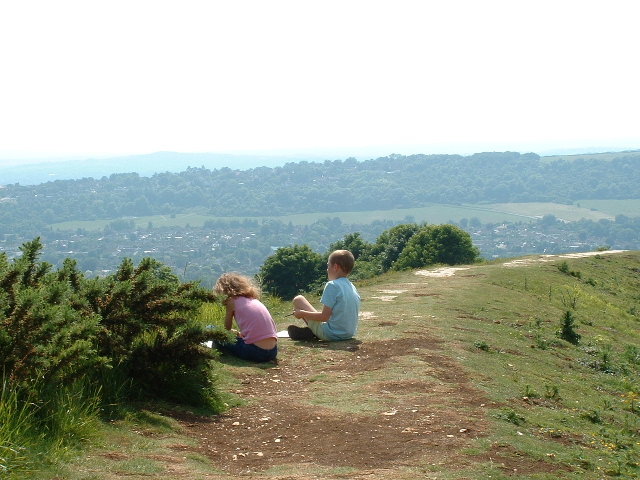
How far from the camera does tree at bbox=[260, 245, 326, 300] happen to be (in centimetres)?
4941

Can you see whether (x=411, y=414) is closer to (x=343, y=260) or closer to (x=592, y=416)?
(x=592, y=416)

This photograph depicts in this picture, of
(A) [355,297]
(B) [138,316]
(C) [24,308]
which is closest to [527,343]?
(A) [355,297]

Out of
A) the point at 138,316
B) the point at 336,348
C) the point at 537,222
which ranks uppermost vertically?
the point at 138,316

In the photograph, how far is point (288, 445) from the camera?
6.44 metres

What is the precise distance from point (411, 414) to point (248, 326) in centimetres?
308

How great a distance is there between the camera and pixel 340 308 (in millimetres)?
10922

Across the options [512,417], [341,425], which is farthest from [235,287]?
[512,417]

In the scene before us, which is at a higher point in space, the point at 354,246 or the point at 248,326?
the point at 248,326

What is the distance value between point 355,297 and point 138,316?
4314mm

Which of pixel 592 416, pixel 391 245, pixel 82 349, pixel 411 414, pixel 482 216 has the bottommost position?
pixel 482 216

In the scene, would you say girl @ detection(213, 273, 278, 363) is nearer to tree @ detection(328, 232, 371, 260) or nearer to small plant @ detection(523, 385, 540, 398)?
small plant @ detection(523, 385, 540, 398)

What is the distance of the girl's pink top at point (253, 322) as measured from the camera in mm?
9586

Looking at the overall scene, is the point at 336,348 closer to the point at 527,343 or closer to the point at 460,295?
the point at 527,343

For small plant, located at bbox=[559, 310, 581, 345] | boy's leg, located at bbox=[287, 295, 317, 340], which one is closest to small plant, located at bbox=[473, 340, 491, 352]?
boy's leg, located at bbox=[287, 295, 317, 340]
